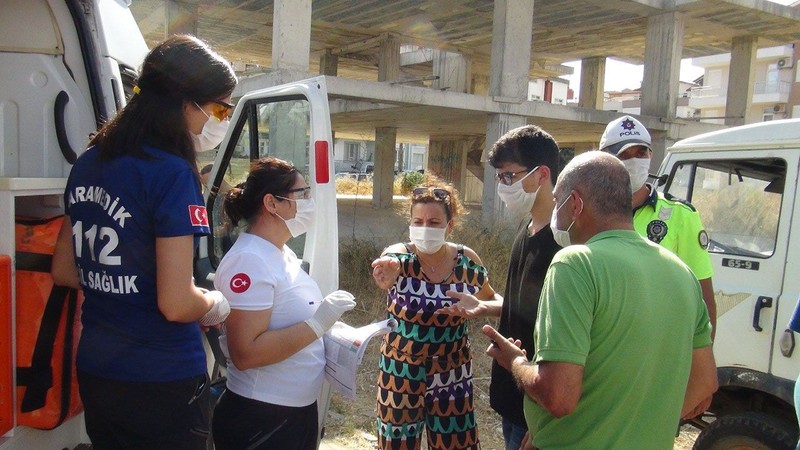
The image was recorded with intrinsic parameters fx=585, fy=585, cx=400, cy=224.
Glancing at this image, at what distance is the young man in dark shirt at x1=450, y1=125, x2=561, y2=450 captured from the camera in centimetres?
225

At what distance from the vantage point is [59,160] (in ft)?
8.61

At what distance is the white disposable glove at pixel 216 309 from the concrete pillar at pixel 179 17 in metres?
11.9

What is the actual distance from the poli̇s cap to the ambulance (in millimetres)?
1358

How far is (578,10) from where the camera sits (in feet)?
41.1

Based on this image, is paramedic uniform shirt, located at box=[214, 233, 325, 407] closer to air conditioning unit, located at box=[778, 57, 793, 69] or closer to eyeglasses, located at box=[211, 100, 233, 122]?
eyeglasses, located at box=[211, 100, 233, 122]

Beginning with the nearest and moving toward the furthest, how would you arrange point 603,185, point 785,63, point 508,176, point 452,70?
point 603,185 < point 508,176 < point 452,70 < point 785,63

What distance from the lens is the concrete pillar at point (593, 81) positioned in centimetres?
1664

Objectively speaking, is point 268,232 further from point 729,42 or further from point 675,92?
point 729,42

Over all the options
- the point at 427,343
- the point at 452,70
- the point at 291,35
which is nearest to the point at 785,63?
the point at 452,70

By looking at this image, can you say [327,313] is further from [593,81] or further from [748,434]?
[593,81]

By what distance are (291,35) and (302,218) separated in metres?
7.89

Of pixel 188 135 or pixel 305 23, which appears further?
pixel 305 23

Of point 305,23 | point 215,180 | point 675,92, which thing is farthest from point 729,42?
point 215,180

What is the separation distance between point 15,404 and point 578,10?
42.3 ft
